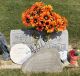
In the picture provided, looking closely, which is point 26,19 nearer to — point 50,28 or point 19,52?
point 50,28

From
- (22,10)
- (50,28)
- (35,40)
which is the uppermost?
(50,28)

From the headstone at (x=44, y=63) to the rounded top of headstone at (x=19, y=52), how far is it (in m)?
0.52

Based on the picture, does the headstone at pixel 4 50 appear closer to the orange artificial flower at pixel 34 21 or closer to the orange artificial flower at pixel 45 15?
the orange artificial flower at pixel 34 21

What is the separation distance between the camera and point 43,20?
29.7 feet

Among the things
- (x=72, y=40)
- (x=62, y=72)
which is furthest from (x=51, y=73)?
(x=72, y=40)

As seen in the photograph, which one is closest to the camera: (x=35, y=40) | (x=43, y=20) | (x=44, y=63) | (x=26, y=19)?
(x=44, y=63)

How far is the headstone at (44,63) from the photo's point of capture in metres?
8.68

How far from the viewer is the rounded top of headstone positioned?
9305 millimetres

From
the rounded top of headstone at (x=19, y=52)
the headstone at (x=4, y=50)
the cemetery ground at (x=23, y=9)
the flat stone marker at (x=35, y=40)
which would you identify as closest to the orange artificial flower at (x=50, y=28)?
the flat stone marker at (x=35, y=40)

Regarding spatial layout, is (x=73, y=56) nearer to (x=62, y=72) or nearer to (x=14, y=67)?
(x=62, y=72)

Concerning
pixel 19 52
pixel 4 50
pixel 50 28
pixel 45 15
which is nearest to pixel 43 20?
pixel 45 15

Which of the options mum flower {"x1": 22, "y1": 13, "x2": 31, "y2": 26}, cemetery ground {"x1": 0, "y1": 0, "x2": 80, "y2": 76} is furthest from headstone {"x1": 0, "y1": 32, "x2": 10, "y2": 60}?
cemetery ground {"x1": 0, "y1": 0, "x2": 80, "y2": 76}

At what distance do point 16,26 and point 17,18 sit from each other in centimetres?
80

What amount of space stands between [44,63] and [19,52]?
32.9 inches
